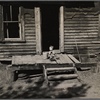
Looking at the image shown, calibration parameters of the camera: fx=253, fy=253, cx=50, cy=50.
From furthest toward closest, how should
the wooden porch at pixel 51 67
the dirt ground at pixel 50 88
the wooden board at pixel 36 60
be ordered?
the wooden board at pixel 36 60, the wooden porch at pixel 51 67, the dirt ground at pixel 50 88

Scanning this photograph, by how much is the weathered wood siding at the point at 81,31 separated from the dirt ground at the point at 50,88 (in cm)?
173

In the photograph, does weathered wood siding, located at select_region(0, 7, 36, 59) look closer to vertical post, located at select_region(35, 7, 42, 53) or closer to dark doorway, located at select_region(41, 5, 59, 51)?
vertical post, located at select_region(35, 7, 42, 53)

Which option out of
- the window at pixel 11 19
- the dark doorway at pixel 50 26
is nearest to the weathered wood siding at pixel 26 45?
the window at pixel 11 19

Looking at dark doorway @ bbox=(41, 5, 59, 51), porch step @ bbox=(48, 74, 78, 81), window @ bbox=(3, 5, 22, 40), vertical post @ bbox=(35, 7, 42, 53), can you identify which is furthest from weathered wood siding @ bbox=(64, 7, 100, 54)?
dark doorway @ bbox=(41, 5, 59, 51)

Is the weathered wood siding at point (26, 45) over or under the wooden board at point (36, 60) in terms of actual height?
over

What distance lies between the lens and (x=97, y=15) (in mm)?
11391

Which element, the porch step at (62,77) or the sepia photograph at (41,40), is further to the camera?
the sepia photograph at (41,40)

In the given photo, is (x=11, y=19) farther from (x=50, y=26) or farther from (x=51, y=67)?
(x=50, y=26)

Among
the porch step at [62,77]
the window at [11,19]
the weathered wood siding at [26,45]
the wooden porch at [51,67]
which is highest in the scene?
the window at [11,19]

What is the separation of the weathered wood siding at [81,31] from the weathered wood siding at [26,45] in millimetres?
1485

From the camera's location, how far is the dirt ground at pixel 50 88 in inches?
323

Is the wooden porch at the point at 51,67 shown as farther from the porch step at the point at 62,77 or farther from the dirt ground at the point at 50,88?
the dirt ground at the point at 50,88

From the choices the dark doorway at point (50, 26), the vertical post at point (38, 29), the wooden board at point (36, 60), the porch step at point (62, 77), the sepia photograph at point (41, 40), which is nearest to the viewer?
the porch step at point (62, 77)

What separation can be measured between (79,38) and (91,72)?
175 centimetres
